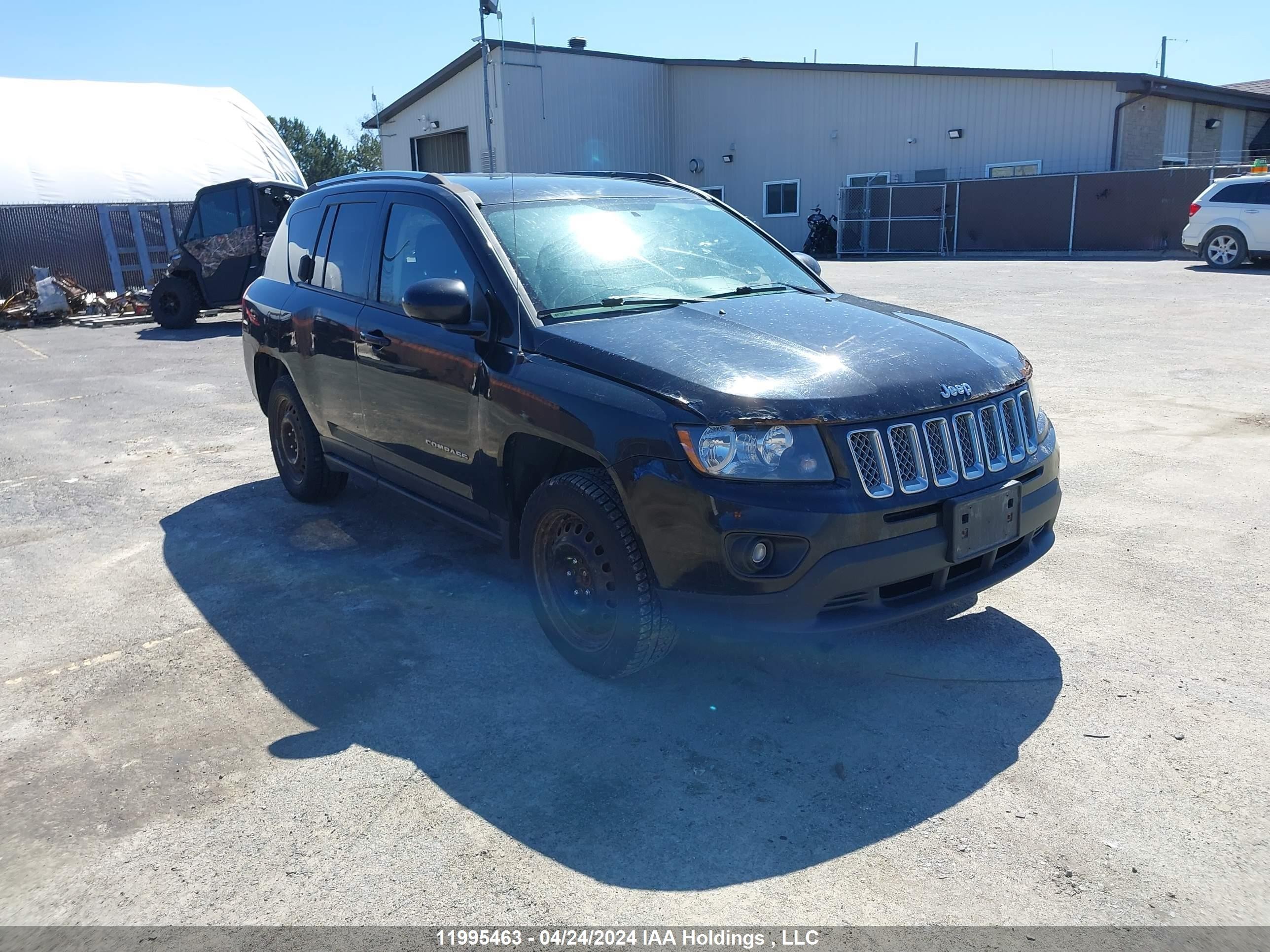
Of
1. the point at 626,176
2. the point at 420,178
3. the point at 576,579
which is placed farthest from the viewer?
the point at 626,176

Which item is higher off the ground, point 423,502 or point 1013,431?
point 1013,431

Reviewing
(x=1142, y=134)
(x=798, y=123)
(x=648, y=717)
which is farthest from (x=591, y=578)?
(x=798, y=123)

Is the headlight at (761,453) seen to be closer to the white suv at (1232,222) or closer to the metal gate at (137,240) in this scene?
the white suv at (1232,222)

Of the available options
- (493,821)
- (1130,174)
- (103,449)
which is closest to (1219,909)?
(493,821)

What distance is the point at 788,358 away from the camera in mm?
3529

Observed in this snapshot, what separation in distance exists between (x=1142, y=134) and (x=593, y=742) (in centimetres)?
2969

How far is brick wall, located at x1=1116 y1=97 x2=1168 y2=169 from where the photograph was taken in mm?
26884

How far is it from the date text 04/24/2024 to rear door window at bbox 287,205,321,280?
169 inches

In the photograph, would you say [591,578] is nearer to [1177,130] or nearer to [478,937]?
[478,937]

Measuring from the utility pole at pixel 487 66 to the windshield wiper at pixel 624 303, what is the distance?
953 centimetres

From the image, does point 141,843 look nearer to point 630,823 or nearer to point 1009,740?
point 630,823

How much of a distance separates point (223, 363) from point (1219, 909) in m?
12.8

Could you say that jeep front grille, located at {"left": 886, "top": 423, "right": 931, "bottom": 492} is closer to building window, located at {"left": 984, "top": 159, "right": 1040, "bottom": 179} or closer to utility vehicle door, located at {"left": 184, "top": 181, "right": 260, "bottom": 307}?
A: utility vehicle door, located at {"left": 184, "top": 181, "right": 260, "bottom": 307}

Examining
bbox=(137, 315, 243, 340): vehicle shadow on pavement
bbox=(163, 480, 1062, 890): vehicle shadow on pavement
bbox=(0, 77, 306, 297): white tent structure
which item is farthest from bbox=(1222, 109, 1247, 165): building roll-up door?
bbox=(163, 480, 1062, 890): vehicle shadow on pavement
